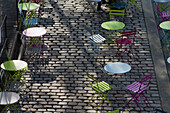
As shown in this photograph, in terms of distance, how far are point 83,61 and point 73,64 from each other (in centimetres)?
45

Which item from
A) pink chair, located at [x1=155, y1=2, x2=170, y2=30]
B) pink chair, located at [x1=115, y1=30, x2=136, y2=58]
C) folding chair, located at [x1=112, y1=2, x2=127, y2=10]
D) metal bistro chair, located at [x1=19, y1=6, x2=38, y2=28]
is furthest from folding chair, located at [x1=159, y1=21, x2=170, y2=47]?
metal bistro chair, located at [x1=19, y1=6, x2=38, y2=28]

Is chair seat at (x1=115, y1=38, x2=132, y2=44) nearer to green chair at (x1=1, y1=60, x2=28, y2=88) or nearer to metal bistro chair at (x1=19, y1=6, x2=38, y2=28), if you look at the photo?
metal bistro chair at (x1=19, y1=6, x2=38, y2=28)

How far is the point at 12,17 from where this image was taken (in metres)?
16.5

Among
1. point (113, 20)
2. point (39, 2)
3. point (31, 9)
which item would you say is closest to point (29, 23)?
point (31, 9)

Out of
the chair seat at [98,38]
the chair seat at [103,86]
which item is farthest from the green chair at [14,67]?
the chair seat at [98,38]

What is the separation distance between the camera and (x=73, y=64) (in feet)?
50.7

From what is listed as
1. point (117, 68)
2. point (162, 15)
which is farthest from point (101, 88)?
point (162, 15)

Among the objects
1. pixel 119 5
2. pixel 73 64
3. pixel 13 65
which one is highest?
pixel 119 5

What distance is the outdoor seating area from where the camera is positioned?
530 inches

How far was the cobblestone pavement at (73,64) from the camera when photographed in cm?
1358

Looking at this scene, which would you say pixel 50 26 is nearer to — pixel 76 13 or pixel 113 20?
pixel 76 13

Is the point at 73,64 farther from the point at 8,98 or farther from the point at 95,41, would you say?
the point at 8,98

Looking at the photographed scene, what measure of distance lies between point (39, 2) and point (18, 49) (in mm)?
3708

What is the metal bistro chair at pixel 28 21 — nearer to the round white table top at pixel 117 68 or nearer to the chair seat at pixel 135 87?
the round white table top at pixel 117 68
